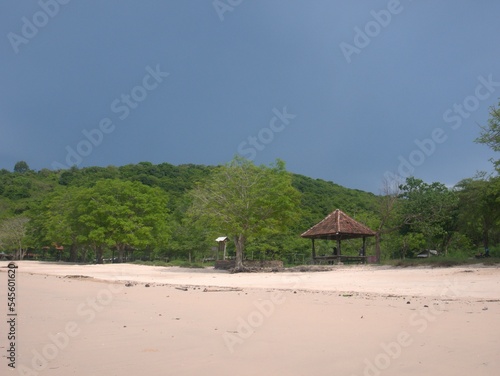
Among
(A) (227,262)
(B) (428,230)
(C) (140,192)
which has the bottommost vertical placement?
(A) (227,262)

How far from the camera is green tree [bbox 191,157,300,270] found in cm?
2912

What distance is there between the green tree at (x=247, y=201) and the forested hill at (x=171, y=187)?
1050 centimetres


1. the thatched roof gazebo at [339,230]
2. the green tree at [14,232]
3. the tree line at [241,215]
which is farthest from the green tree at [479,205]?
the green tree at [14,232]

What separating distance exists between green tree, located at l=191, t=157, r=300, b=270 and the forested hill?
10496mm

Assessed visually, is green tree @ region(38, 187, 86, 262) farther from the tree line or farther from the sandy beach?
the sandy beach

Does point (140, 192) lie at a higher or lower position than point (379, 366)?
higher

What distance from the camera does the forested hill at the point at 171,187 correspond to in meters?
48.3

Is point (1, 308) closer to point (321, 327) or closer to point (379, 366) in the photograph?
point (321, 327)

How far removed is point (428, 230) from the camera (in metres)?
30.5

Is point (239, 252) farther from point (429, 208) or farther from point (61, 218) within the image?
point (61, 218)

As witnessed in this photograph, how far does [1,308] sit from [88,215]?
35.8 meters

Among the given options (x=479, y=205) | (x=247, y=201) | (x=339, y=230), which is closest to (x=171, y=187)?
(x=247, y=201)

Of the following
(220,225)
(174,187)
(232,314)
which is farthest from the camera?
(174,187)

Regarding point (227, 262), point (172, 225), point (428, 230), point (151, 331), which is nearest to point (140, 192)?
point (172, 225)
